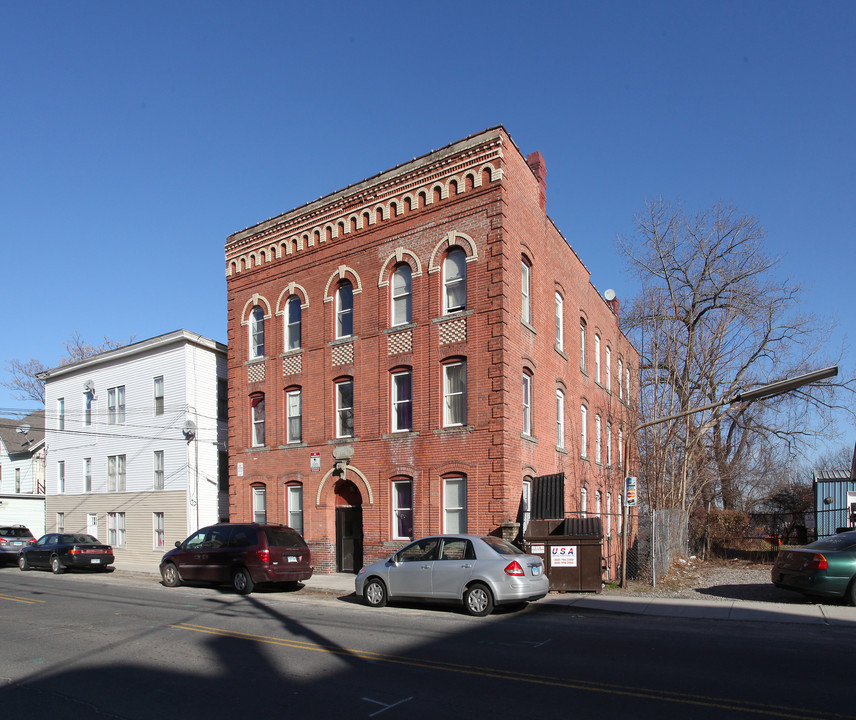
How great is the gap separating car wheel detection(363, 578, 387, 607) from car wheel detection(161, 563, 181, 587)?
6.88 meters

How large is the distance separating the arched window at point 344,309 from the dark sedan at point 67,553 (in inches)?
462

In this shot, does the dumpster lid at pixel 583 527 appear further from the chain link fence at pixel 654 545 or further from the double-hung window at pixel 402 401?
the double-hung window at pixel 402 401

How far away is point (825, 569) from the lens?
1373 cm

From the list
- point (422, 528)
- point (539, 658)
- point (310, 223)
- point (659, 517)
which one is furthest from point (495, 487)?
point (310, 223)

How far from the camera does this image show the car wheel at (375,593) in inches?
583

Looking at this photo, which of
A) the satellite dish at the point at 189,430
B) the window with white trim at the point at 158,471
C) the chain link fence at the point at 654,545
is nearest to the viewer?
the chain link fence at the point at 654,545

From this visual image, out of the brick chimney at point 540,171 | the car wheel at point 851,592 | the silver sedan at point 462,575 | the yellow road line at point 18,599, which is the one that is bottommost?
the yellow road line at point 18,599

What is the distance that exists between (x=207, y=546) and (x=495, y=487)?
7.50m

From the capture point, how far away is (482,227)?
65.2ft

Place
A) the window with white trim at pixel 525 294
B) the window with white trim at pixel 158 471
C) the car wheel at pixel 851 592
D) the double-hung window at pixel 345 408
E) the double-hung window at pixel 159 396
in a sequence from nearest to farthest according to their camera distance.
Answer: the car wheel at pixel 851 592 < the window with white trim at pixel 525 294 < the double-hung window at pixel 345 408 < the window with white trim at pixel 158 471 < the double-hung window at pixel 159 396

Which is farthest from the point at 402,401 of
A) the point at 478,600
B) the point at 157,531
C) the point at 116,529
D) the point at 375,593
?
the point at 116,529

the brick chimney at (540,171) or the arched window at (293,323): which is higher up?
the brick chimney at (540,171)

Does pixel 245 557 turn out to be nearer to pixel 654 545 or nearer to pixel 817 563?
pixel 654 545

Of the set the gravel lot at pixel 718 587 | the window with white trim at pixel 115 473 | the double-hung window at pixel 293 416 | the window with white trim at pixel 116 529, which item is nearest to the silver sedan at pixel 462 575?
the gravel lot at pixel 718 587
